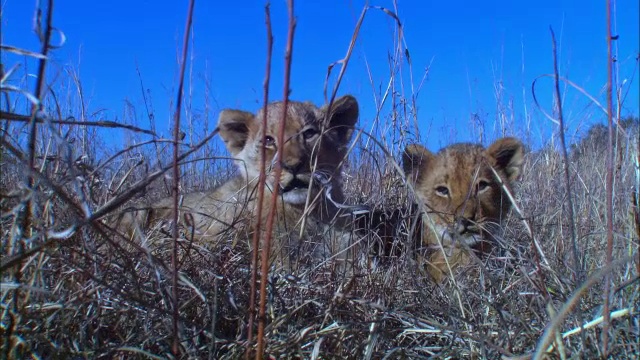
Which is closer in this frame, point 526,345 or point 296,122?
point 526,345

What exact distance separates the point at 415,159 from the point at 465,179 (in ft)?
1.21

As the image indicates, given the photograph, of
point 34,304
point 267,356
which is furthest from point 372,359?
point 34,304

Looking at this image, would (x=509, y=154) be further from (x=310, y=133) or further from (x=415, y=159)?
(x=310, y=133)

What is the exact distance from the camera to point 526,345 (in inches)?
67.0

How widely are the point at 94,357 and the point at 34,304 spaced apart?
24 cm

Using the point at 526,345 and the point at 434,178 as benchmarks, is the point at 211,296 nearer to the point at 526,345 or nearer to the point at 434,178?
the point at 526,345

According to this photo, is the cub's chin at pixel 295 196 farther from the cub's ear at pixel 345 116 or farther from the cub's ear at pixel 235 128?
the cub's ear at pixel 235 128

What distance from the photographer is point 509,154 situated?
393 cm

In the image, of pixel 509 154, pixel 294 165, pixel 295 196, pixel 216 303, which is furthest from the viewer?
pixel 509 154

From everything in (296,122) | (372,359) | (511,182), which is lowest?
(372,359)

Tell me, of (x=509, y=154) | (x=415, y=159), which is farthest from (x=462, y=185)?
(x=509, y=154)

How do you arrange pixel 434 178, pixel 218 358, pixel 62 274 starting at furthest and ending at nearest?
pixel 434 178 → pixel 62 274 → pixel 218 358

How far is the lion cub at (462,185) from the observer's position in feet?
11.1

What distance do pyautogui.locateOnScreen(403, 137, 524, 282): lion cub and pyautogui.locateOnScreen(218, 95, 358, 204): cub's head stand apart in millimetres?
558
